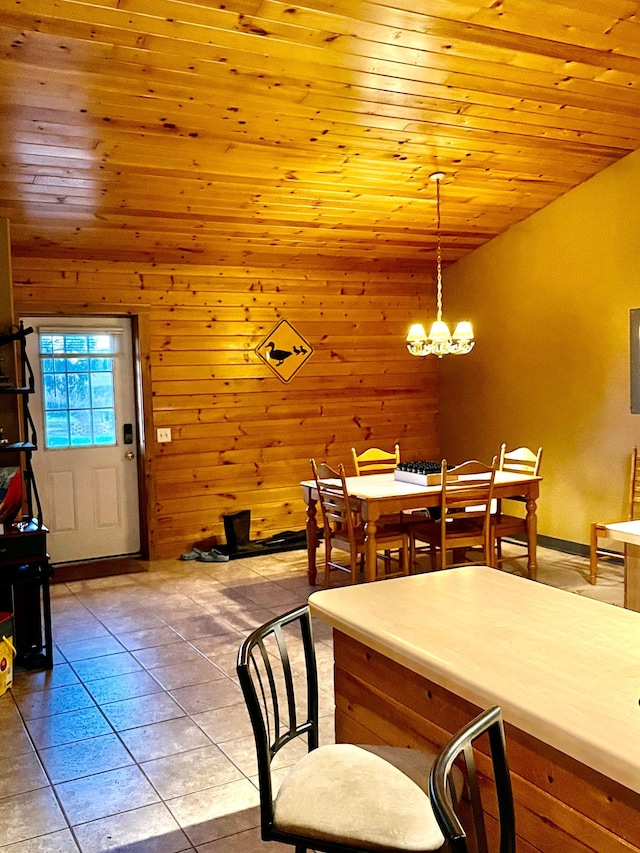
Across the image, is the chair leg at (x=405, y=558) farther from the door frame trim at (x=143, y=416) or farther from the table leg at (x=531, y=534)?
the door frame trim at (x=143, y=416)

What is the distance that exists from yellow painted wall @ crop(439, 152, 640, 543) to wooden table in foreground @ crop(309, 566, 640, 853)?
3.86 metres

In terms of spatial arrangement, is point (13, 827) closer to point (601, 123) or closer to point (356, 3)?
point (356, 3)

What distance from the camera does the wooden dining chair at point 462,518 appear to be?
16.0 feet

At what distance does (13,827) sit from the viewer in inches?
98.3

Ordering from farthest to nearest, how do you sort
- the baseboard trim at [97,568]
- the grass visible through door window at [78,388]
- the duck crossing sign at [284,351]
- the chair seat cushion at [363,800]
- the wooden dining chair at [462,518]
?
1. the duck crossing sign at [284,351]
2. the grass visible through door window at [78,388]
3. the baseboard trim at [97,568]
4. the wooden dining chair at [462,518]
5. the chair seat cushion at [363,800]

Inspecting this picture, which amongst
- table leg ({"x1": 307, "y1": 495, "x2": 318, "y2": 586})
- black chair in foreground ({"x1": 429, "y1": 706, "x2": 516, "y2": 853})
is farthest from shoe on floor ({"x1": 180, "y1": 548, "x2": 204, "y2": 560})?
black chair in foreground ({"x1": 429, "y1": 706, "x2": 516, "y2": 853})

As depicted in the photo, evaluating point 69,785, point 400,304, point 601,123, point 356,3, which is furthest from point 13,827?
point 400,304

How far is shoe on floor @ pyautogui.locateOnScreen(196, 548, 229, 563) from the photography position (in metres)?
6.12

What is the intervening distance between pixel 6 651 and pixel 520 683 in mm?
2979

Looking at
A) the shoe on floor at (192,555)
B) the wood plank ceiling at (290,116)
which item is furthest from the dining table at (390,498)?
the wood plank ceiling at (290,116)

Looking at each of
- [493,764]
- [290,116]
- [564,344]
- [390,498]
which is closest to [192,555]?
[390,498]

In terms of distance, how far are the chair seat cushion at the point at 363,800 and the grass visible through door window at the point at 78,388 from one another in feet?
15.6

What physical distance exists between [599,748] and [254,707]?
26.3 inches

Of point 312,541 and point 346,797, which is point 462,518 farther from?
point 346,797
